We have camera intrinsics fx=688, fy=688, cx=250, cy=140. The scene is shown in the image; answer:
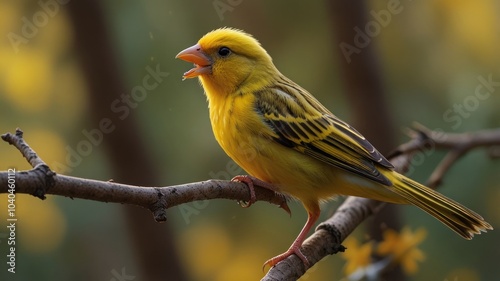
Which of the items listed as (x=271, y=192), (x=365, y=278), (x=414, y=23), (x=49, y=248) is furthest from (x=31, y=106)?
(x=414, y=23)

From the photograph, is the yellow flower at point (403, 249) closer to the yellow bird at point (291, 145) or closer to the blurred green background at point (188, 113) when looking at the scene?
the yellow bird at point (291, 145)

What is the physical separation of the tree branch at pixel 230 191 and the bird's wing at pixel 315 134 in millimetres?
290

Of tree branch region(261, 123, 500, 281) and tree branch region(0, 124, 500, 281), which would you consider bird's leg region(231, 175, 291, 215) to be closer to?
tree branch region(0, 124, 500, 281)

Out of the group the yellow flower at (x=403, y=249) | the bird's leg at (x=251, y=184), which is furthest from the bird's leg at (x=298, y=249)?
the yellow flower at (x=403, y=249)

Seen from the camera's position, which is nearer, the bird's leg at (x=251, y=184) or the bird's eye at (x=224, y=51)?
the bird's leg at (x=251, y=184)

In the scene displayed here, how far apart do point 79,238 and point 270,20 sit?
2284 mm

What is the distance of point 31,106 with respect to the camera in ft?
14.7

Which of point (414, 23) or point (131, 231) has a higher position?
point (414, 23)

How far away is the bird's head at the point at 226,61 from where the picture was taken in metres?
3.68

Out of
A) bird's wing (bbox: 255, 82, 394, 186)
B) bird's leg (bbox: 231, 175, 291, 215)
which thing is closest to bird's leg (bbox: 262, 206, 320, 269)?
bird's leg (bbox: 231, 175, 291, 215)

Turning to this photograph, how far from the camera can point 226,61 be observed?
3.72 meters

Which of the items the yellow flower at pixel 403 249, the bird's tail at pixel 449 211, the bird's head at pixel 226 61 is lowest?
the yellow flower at pixel 403 249

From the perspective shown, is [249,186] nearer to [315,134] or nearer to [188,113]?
[315,134]

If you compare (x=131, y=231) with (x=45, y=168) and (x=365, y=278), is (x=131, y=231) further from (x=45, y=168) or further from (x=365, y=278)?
(x=45, y=168)
